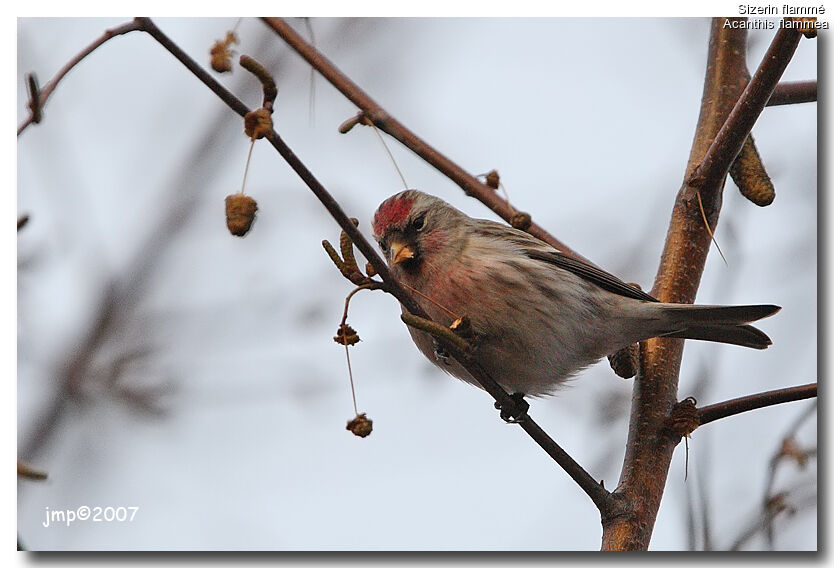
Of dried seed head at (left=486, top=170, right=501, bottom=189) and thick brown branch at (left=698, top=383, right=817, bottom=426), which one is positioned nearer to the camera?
thick brown branch at (left=698, top=383, right=817, bottom=426)

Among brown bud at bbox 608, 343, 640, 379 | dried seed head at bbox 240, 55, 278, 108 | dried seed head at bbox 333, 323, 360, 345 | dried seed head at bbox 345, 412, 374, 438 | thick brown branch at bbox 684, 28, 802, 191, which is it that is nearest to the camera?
dried seed head at bbox 240, 55, 278, 108

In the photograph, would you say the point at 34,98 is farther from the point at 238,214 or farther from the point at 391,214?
the point at 391,214

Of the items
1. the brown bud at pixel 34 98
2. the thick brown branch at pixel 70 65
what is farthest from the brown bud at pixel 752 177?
the brown bud at pixel 34 98

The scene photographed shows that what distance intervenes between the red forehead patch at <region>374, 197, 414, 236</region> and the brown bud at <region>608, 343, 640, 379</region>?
65 centimetres

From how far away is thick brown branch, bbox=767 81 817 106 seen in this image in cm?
228

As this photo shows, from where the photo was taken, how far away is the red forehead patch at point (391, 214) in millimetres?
2414

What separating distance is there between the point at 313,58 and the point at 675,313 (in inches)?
41.5

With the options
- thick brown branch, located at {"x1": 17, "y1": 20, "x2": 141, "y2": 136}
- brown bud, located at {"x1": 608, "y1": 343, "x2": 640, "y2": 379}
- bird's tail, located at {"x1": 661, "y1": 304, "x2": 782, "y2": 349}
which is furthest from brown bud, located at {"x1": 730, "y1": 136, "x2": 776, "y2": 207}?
thick brown branch, located at {"x1": 17, "y1": 20, "x2": 141, "y2": 136}

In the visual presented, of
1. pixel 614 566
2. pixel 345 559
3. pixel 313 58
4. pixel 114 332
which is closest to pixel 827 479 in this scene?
pixel 614 566

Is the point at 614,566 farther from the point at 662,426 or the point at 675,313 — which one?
the point at 675,313

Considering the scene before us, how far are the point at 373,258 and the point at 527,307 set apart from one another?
88 cm

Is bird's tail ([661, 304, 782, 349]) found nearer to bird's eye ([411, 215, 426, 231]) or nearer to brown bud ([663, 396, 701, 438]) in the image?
brown bud ([663, 396, 701, 438])

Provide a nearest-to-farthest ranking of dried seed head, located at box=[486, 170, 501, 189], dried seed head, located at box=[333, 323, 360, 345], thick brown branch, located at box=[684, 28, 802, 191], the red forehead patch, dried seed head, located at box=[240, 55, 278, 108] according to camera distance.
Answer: dried seed head, located at box=[240, 55, 278, 108] < dried seed head, located at box=[333, 323, 360, 345] < thick brown branch, located at box=[684, 28, 802, 191] < dried seed head, located at box=[486, 170, 501, 189] < the red forehead patch
